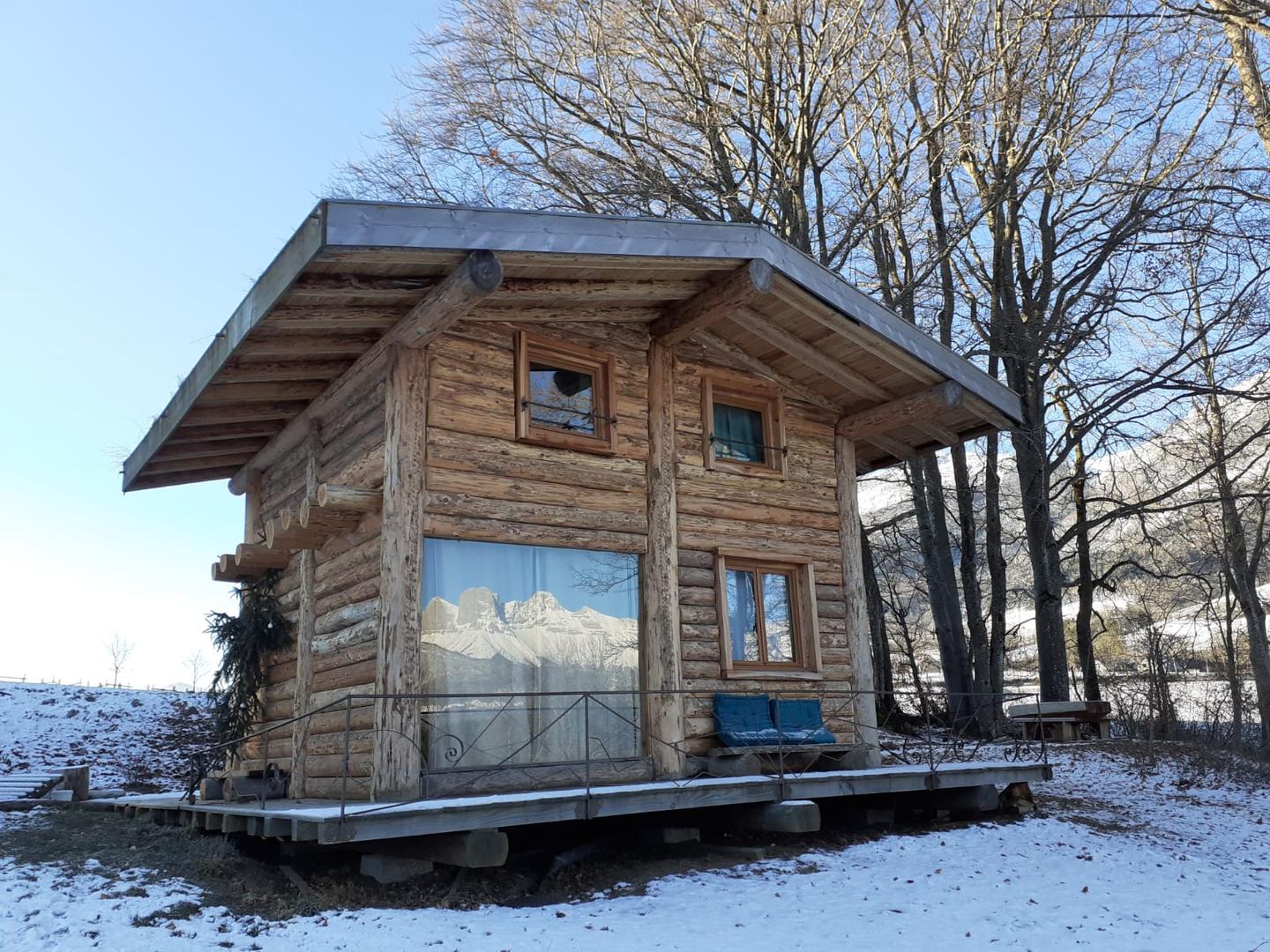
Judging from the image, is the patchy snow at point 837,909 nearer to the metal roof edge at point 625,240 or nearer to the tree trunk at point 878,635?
the metal roof edge at point 625,240

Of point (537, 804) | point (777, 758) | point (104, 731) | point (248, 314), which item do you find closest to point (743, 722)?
point (777, 758)

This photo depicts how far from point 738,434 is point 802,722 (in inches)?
130

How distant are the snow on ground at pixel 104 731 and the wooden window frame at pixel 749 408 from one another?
32.6ft

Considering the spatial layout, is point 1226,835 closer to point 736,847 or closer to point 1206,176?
point 736,847

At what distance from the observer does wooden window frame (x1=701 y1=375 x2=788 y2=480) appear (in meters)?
11.9

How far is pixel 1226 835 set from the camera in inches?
472

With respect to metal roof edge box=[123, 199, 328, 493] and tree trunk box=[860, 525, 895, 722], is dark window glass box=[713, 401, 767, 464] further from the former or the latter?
tree trunk box=[860, 525, 895, 722]

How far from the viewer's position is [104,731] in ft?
62.4

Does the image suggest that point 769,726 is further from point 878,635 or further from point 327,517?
point 878,635

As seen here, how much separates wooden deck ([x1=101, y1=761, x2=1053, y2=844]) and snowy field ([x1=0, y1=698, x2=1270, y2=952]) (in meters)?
0.54

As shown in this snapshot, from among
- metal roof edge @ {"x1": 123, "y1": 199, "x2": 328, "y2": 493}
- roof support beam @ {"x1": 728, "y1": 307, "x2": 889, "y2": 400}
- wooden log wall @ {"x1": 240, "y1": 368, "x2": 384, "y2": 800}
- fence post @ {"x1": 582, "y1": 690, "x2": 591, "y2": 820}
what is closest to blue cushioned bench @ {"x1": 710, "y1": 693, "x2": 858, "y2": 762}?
fence post @ {"x1": 582, "y1": 690, "x2": 591, "y2": 820}

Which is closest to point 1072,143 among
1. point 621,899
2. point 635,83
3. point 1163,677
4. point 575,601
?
point 635,83

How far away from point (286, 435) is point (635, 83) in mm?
10767

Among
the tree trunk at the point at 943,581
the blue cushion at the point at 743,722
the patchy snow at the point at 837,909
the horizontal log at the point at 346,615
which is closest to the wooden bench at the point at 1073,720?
the tree trunk at the point at 943,581
